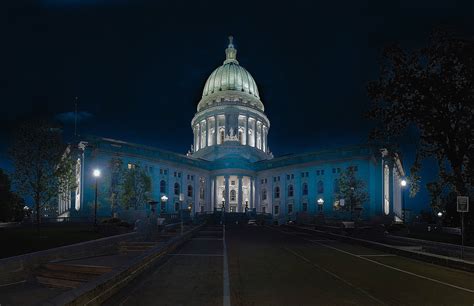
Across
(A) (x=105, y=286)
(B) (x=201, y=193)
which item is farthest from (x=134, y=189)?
(A) (x=105, y=286)

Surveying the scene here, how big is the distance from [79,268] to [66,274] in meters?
0.62

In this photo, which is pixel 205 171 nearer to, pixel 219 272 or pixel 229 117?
pixel 229 117

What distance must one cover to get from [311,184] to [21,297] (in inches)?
3547

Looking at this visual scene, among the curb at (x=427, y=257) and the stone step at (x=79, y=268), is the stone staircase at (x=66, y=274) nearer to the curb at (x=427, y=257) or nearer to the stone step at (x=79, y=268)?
the stone step at (x=79, y=268)

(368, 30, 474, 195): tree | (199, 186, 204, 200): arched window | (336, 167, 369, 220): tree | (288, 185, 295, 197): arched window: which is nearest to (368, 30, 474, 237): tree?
(368, 30, 474, 195): tree

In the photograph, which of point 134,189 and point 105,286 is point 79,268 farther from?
point 134,189

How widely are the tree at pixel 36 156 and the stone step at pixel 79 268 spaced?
18.2 m

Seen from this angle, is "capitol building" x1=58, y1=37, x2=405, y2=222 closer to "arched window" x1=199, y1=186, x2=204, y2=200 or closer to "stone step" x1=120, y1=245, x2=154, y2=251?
"arched window" x1=199, y1=186, x2=204, y2=200

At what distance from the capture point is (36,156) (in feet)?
100

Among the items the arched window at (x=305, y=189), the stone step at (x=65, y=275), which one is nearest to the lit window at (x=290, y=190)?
the arched window at (x=305, y=189)

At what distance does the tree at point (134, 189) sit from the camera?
6494 cm

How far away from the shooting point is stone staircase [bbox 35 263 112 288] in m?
12.8

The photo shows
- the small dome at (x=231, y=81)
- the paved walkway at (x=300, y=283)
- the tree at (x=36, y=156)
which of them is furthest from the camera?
the small dome at (x=231, y=81)

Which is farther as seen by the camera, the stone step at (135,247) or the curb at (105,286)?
the stone step at (135,247)
